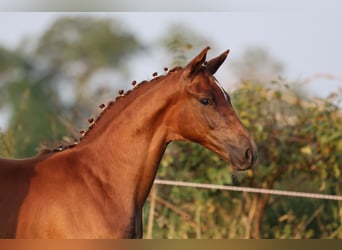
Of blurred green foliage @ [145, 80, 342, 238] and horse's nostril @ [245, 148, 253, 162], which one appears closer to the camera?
horse's nostril @ [245, 148, 253, 162]

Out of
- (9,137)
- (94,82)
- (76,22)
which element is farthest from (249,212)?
(76,22)

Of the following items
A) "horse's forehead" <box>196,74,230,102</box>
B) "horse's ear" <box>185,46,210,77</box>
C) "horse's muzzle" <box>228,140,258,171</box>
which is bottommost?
"horse's muzzle" <box>228,140,258,171</box>

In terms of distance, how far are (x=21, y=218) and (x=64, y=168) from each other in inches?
16.6

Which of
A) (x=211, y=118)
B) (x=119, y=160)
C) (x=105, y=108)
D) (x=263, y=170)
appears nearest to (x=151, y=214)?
(x=263, y=170)

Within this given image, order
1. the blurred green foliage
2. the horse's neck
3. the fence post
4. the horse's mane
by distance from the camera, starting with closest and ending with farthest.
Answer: the horse's neck → the horse's mane → the fence post → the blurred green foliage

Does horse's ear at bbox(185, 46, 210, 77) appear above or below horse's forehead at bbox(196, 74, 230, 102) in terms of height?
→ above

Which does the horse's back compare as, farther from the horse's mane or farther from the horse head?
the horse head

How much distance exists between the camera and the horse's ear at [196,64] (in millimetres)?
5188

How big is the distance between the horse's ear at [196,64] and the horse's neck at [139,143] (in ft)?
0.47

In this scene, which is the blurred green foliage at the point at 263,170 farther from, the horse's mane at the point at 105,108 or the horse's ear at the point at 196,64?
the horse's ear at the point at 196,64

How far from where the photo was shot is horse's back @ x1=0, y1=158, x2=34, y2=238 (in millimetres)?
4957

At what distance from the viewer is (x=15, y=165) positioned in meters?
5.16

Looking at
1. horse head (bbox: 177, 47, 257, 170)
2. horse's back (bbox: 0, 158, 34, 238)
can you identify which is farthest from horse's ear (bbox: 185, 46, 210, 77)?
horse's back (bbox: 0, 158, 34, 238)

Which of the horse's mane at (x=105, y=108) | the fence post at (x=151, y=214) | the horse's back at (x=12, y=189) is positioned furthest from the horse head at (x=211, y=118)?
the fence post at (x=151, y=214)
